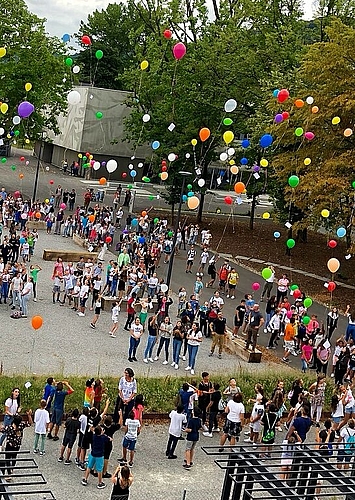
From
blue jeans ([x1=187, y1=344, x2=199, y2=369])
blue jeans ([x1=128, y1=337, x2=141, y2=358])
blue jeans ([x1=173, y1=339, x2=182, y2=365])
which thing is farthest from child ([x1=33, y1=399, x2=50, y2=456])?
blue jeans ([x1=187, y1=344, x2=199, y2=369])

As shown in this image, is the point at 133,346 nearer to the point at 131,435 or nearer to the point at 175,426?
the point at 175,426

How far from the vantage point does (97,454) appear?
413 inches

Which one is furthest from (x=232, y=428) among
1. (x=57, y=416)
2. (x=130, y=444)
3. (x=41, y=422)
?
(x=41, y=422)

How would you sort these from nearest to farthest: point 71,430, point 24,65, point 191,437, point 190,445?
point 71,430
point 191,437
point 190,445
point 24,65

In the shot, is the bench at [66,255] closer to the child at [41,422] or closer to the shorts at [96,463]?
the child at [41,422]

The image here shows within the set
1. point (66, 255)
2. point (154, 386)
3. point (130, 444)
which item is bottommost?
point (130, 444)

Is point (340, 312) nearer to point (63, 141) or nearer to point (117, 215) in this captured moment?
point (117, 215)

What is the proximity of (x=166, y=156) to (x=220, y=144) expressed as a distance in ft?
9.43

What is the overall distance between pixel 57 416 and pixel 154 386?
273 cm

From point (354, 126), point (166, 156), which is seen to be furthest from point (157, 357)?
point (166, 156)

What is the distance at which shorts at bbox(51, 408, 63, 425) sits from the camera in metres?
11.7

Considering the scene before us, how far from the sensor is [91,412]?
10906mm

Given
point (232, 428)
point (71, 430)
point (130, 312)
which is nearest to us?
point (71, 430)

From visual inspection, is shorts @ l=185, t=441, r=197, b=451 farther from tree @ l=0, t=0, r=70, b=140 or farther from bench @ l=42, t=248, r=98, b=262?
tree @ l=0, t=0, r=70, b=140
